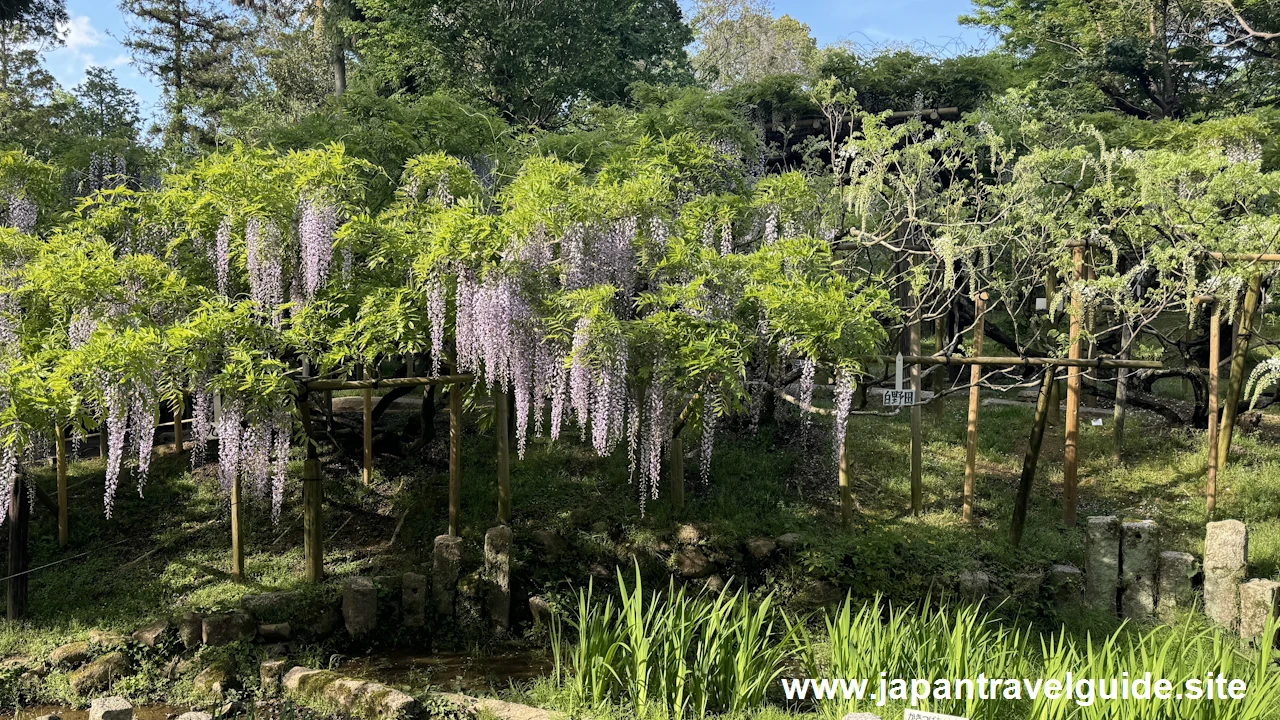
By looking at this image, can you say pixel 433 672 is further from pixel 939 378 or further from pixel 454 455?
pixel 939 378

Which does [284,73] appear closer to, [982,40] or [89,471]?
[89,471]

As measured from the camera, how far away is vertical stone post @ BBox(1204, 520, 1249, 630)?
6480 mm

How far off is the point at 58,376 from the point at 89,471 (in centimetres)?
489

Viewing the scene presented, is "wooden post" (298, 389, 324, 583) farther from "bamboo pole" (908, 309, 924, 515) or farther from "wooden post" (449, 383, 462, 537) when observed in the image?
"bamboo pole" (908, 309, 924, 515)

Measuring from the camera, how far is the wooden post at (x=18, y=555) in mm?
7121

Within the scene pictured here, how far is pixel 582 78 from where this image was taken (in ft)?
54.2

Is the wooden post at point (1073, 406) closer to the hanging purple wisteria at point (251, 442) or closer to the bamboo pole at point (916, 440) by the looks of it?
the bamboo pole at point (916, 440)

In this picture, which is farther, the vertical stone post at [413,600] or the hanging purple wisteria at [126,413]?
the vertical stone post at [413,600]

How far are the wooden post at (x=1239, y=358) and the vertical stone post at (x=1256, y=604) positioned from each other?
→ 285 cm

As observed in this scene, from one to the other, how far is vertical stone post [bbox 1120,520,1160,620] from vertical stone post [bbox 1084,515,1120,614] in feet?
0.20

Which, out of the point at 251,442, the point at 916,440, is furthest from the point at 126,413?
the point at 916,440

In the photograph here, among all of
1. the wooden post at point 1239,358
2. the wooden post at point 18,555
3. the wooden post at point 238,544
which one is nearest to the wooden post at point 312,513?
the wooden post at point 238,544

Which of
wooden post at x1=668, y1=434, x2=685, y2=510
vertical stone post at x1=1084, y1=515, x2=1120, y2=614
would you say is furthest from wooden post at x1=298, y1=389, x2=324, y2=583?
vertical stone post at x1=1084, y1=515, x2=1120, y2=614

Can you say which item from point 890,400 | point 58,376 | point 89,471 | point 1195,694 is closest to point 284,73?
point 89,471
